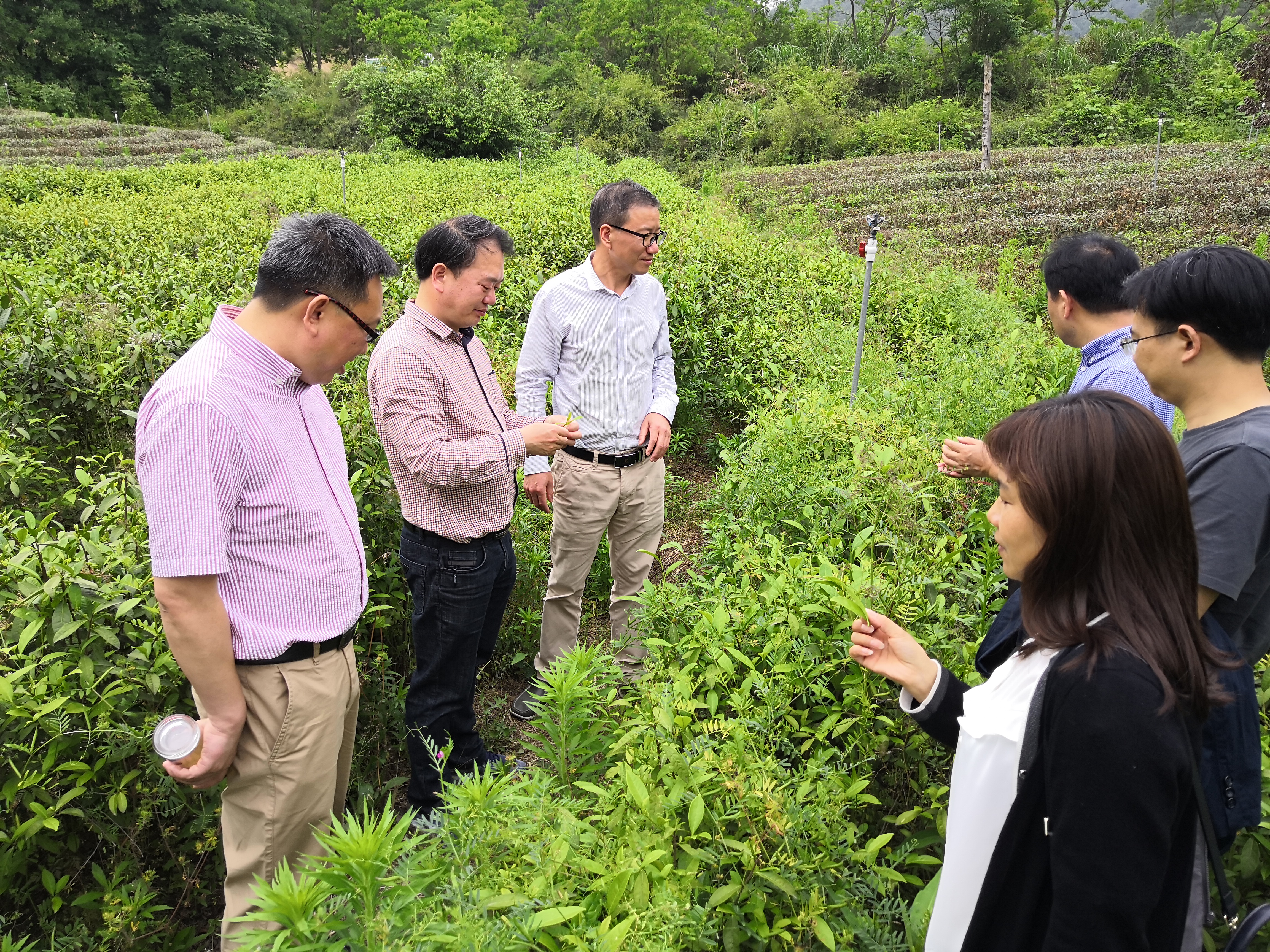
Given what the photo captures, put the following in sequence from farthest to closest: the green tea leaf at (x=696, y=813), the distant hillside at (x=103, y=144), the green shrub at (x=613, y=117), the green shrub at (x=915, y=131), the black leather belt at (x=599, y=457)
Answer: the green shrub at (x=613, y=117) < the green shrub at (x=915, y=131) < the distant hillside at (x=103, y=144) < the black leather belt at (x=599, y=457) < the green tea leaf at (x=696, y=813)

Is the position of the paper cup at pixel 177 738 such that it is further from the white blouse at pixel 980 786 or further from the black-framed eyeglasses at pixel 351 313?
the white blouse at pixel 980 786

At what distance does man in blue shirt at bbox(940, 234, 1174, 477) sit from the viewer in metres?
2.75

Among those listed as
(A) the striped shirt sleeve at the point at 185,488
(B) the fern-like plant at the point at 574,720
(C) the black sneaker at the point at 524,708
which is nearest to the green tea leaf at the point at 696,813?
(B) the fern-like plant at the point at 574,720

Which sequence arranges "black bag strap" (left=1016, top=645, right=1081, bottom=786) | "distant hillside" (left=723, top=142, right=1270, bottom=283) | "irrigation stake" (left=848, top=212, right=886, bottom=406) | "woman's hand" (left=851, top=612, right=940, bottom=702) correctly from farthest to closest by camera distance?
"distant hillside" (left=723, top=142, right=1270, bottom=283)
"irrigation stake" (left=848, top=212, right=886, bottom=406)
"woman's hand" (left=851, top=612, right=940, bottom=702)
"black bag strap" (left=1016, top=645, right=1081, bottom=786)

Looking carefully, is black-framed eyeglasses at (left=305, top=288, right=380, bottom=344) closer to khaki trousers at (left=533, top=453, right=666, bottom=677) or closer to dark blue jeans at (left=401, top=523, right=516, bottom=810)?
dark blue jeans at (left=401, top=523, right=516, bottom=810)

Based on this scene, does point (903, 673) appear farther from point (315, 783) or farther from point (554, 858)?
point (315, 783)

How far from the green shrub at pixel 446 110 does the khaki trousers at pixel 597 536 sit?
23.0m

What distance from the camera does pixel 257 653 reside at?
186 cm

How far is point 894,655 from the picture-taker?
5.46ft

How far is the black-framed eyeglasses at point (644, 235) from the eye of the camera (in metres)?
3.22

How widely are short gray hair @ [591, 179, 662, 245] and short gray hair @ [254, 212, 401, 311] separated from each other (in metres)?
1.43

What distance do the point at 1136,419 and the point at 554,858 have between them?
117cm

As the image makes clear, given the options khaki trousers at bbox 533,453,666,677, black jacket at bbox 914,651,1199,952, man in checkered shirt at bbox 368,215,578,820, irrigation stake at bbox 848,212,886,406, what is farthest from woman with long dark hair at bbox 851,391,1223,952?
irrigation stake at bbox 848,212,886,406

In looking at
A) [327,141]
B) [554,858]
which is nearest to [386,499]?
[554,858]
